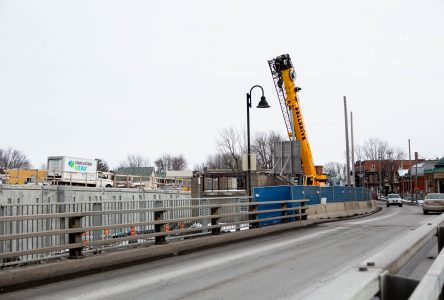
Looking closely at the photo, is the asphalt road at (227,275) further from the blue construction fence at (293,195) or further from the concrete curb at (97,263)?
the blue construction fence at (293,195)

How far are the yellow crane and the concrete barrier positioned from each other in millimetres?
2746

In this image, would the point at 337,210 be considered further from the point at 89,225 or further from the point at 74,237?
the point at 74,237

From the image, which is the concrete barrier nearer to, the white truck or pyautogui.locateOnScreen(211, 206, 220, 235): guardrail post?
pyautogui.locateOnScreen(211, 206, 220, 235): guardrail post

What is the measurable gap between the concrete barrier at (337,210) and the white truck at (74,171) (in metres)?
23.3

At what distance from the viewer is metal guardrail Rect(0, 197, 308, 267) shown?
28.3ft

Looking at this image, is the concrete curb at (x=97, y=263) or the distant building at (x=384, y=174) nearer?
the concrete curb at (x=97, y=263)

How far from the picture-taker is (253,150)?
292 ft

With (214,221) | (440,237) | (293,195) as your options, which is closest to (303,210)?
(293,195)

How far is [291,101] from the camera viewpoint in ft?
94.2

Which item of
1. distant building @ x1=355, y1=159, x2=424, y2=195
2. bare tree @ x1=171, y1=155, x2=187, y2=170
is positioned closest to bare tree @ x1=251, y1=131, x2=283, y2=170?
distant building @ x1=355, y1=159, x2=424, y2=195

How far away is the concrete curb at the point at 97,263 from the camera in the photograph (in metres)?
7.74

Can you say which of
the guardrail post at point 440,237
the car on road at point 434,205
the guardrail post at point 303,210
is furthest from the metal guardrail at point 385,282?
the car on road at point 434,205

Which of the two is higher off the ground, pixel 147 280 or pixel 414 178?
pixel 414 178

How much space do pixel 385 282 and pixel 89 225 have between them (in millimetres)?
9087
